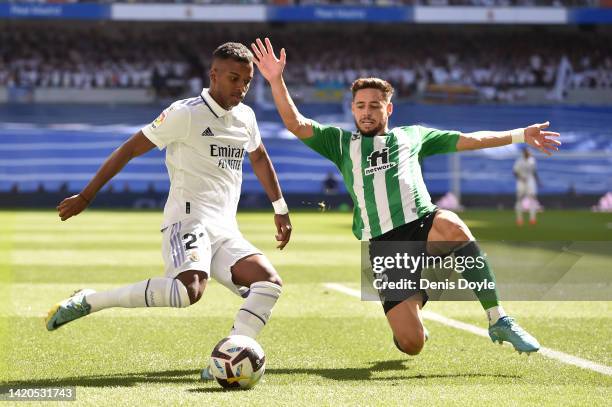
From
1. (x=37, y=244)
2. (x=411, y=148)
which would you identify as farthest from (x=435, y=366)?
(x=37, y=244)

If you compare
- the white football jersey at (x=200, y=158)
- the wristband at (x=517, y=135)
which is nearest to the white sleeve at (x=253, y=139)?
the white football jersey at (x=200, y=158)

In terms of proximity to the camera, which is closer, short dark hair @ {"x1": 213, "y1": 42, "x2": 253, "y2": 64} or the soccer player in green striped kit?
short dark hair @ {"x1": 213, "y1": 42, "x2": 253, "y2": 64}

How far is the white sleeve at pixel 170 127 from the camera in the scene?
22.0ft

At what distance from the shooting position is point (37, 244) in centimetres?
2047

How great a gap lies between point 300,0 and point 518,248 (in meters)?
33.3

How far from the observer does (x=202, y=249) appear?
21.9 feet

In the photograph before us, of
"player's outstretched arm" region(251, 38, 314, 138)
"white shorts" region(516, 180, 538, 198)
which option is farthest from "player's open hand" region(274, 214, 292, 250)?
"white shorts" region(516, 180, 538, 198)

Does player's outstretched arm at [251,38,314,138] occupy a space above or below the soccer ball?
above

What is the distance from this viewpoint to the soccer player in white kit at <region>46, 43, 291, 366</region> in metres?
6.58

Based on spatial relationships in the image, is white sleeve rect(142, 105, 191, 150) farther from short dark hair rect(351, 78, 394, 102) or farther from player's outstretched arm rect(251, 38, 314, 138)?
short dark hair rect(351, 78, 394, 102)

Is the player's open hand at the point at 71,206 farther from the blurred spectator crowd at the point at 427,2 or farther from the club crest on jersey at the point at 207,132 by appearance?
the blurred spectator crowd at the point at 427,2

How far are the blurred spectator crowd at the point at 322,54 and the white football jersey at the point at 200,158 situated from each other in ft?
136

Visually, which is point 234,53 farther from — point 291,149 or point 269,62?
point 291,149

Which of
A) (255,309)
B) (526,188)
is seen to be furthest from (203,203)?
(526,188)
